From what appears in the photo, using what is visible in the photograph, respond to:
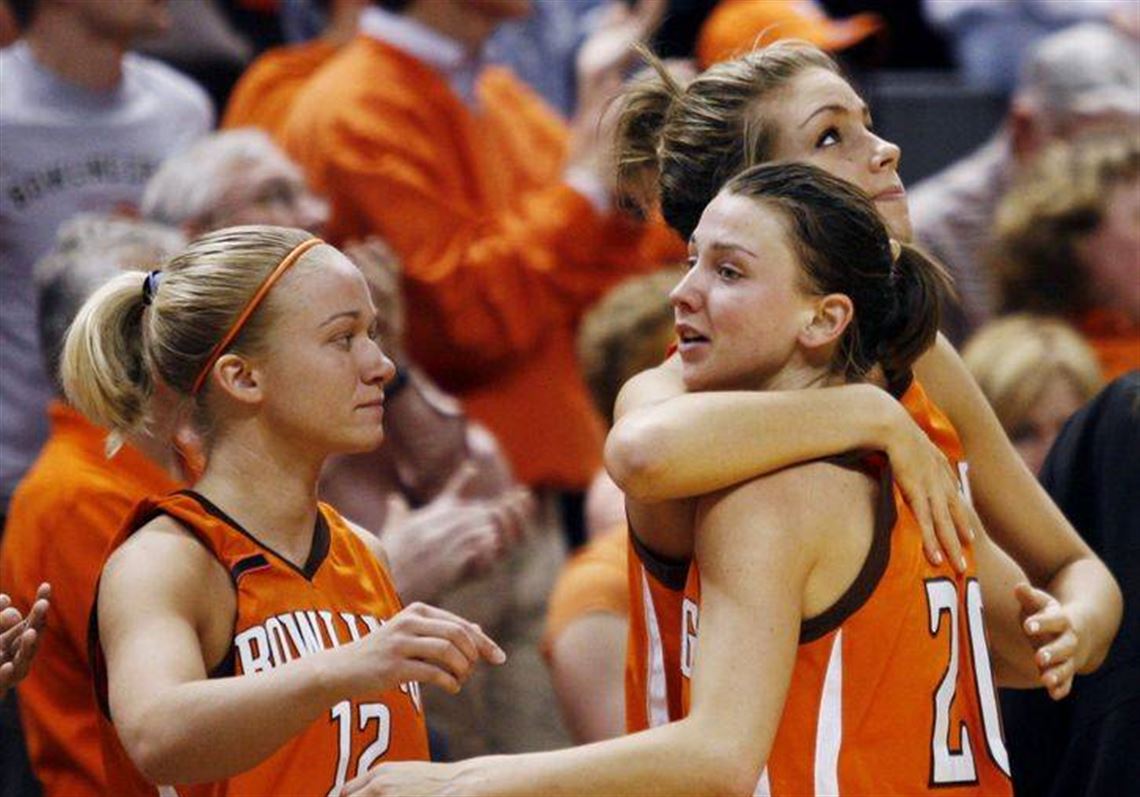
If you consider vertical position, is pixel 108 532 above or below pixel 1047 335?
above

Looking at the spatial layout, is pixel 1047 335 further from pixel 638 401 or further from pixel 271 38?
pixel 271 38

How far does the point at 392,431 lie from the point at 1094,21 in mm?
3638

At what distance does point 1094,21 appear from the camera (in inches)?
282

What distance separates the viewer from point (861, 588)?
262cm

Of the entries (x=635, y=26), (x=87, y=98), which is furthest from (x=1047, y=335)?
(x=87, y=98)

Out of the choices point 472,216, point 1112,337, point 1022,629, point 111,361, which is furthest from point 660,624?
point 1112,337

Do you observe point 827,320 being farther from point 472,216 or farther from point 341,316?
point 472,216

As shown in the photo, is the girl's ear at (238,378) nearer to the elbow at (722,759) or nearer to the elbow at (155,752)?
the elbow at (155,752)

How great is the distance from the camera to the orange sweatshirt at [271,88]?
18.7 feet

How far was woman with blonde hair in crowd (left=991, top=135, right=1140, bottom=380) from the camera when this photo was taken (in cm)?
527

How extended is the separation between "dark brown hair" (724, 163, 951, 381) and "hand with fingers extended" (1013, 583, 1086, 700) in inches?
14.3

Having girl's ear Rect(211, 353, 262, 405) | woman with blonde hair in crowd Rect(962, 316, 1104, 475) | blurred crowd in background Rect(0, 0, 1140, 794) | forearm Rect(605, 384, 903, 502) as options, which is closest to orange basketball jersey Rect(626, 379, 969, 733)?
forearm Rect(605, 384, 903, 502)

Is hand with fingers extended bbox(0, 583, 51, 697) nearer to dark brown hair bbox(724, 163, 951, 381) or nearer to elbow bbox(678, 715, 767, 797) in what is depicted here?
elbow bbox(678, 715, 767, 797)

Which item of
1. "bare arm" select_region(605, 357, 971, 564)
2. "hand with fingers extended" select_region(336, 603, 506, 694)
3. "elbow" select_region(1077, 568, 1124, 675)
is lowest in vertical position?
"elbow" select_region(1077, 568, 1124, 675)
